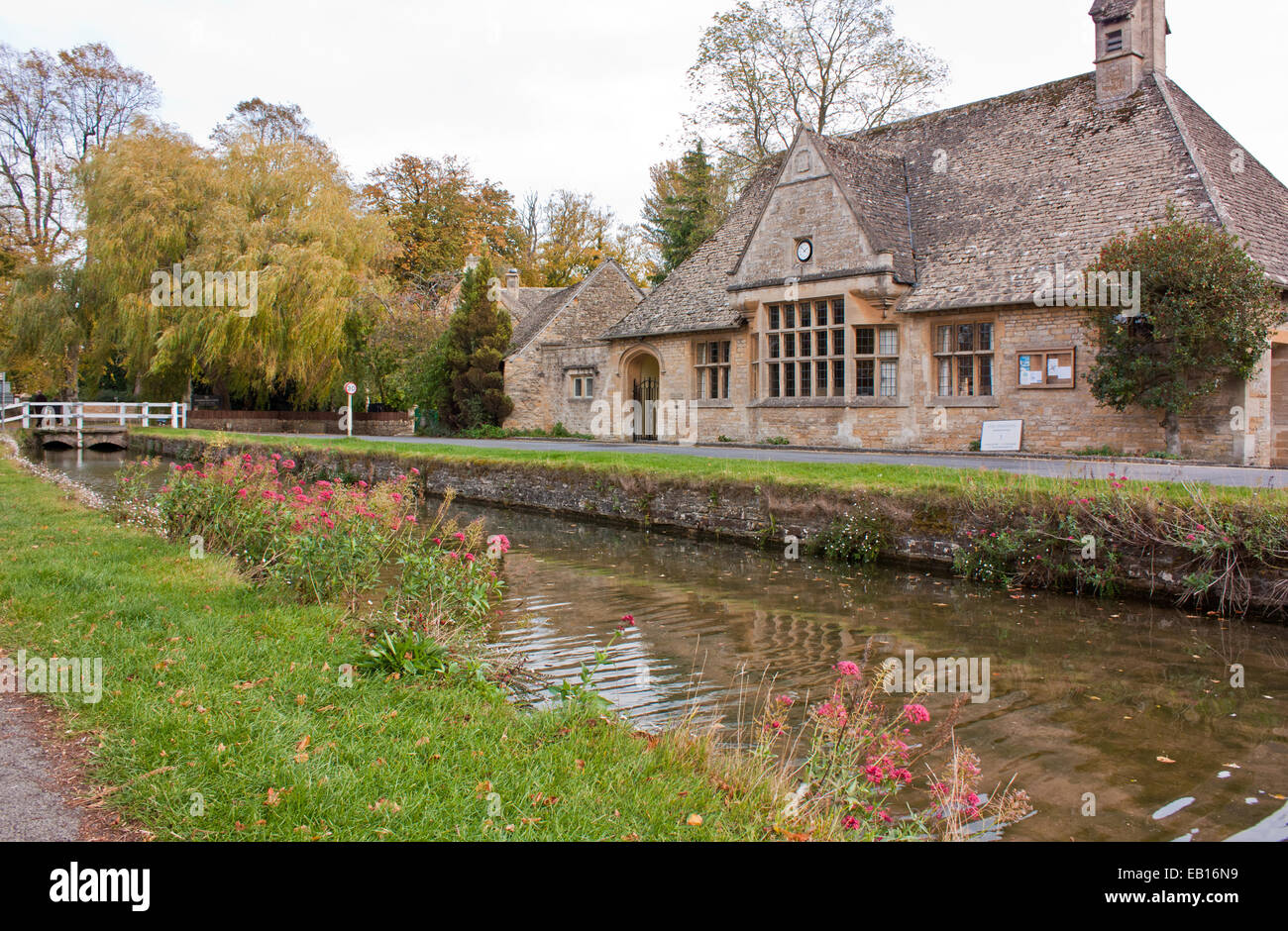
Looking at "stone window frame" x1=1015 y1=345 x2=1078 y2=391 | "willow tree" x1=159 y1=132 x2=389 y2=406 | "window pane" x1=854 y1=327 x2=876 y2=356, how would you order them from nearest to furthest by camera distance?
1. "stone window frame" x1=1015 y1=345 x2=1078 y2=391
2. "window pane" x1=854 y1=327 x2=876 y2=356
3. "willow tree" x1=159 y1=132 x2=389 y2=406

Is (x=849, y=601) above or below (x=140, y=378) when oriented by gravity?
below

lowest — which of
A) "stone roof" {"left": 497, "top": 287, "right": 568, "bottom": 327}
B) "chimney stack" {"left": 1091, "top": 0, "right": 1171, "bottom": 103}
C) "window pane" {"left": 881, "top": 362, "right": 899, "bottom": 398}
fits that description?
"window pane" {"left": 881, "top": 362, "right": 899, "bottom": 398}

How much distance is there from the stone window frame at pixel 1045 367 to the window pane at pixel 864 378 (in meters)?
4.09

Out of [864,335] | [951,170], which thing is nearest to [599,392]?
[864,335]

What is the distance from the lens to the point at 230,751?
4.30 meters

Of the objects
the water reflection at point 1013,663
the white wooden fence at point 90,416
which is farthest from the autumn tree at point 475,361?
the water reflection at point 1013,663

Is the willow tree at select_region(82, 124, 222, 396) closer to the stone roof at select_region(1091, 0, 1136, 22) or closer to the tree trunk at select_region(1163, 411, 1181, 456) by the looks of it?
the stone roof at select_region(1091, 0, 1136, 22)

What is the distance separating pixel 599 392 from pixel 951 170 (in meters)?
14.0

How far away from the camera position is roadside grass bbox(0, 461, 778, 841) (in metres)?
3.80

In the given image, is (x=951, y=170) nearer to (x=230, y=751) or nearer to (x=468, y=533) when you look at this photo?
(x=468, y=533)

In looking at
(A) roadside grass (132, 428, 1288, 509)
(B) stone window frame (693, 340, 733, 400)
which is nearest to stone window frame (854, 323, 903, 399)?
(B) stone window frame (693, 340, 733, 400)

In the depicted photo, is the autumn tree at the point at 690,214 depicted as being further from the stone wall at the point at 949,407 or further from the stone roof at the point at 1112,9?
the stone roof at the point at 1112,9

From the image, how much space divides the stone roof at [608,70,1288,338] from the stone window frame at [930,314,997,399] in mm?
727
